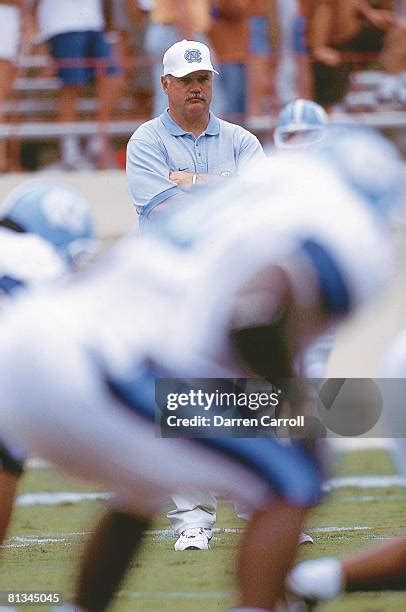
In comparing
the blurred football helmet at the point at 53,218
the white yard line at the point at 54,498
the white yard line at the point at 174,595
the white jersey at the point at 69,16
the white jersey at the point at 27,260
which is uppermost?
the white jersey at the point at 69,16

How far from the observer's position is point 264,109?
27.4ft

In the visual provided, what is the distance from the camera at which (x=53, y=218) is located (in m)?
3.91

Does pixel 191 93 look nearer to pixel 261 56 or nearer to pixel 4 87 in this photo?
pixel 261 56

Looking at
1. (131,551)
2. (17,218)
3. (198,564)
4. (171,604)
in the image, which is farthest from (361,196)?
(198,564)

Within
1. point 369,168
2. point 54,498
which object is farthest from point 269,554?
point 54,498

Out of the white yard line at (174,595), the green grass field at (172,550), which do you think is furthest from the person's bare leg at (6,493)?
the white yard line at (174,595)

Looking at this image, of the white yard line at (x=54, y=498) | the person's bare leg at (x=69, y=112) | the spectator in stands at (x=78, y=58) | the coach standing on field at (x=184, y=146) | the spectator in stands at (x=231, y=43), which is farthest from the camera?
the person's bare leg at (x=69, y=112)

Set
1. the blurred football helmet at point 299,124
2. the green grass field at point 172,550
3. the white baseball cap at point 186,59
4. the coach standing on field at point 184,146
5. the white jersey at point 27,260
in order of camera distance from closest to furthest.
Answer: the white jersey at point 27,260 → the green grass field at point 172,550 → the coach standing on field at point 184,146 → the white baseball cap at point 186,59 → the blurred football helmet at point 299,124

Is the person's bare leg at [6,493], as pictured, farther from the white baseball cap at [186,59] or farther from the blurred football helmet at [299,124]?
the blurred football helmet at [299,124]

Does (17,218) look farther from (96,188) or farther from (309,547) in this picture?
(96,188)

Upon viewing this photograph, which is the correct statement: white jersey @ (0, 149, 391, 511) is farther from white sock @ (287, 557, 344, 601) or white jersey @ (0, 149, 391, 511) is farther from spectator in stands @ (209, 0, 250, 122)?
spectator in stands @ (209, 0, 250, 122)

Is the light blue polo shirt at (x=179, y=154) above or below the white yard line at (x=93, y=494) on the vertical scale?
above

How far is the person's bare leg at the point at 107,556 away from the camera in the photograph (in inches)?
132

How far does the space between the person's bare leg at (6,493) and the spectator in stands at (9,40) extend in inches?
171
